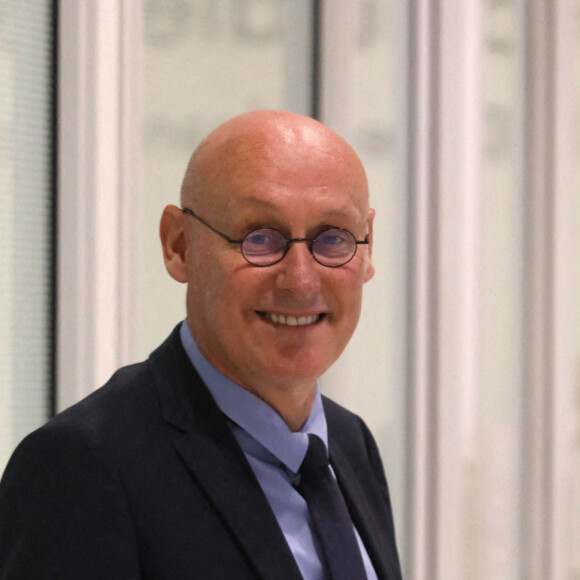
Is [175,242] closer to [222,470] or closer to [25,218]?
[222,470]

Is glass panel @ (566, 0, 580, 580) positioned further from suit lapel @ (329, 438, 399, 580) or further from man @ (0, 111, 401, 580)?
man @ (0, 111, 401, 580)

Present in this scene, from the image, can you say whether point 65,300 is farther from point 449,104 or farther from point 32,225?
point 449,104

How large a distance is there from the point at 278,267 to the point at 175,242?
18 centimetres

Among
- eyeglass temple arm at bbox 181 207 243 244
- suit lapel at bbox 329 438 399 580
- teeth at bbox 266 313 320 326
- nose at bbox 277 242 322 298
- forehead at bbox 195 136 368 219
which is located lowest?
suit lapel at bbox 329 438 399 580

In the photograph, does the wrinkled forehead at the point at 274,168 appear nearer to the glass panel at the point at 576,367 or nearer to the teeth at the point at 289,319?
the teeth at the point at 289,319

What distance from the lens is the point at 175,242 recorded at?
3.84ft

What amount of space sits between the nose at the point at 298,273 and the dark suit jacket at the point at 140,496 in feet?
0.61

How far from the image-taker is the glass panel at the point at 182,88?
1.88 m

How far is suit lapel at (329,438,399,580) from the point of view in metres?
1.23

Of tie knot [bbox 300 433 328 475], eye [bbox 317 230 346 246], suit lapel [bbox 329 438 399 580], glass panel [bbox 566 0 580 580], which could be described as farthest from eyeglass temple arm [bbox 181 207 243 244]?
glass panel [bbox 566 0 580 580]

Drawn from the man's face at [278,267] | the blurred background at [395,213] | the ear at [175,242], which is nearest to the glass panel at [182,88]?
the blurred background at [395,213]

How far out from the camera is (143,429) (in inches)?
41.7

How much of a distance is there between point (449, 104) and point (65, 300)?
1.18m

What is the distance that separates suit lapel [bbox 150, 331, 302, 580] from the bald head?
0.79 feet
